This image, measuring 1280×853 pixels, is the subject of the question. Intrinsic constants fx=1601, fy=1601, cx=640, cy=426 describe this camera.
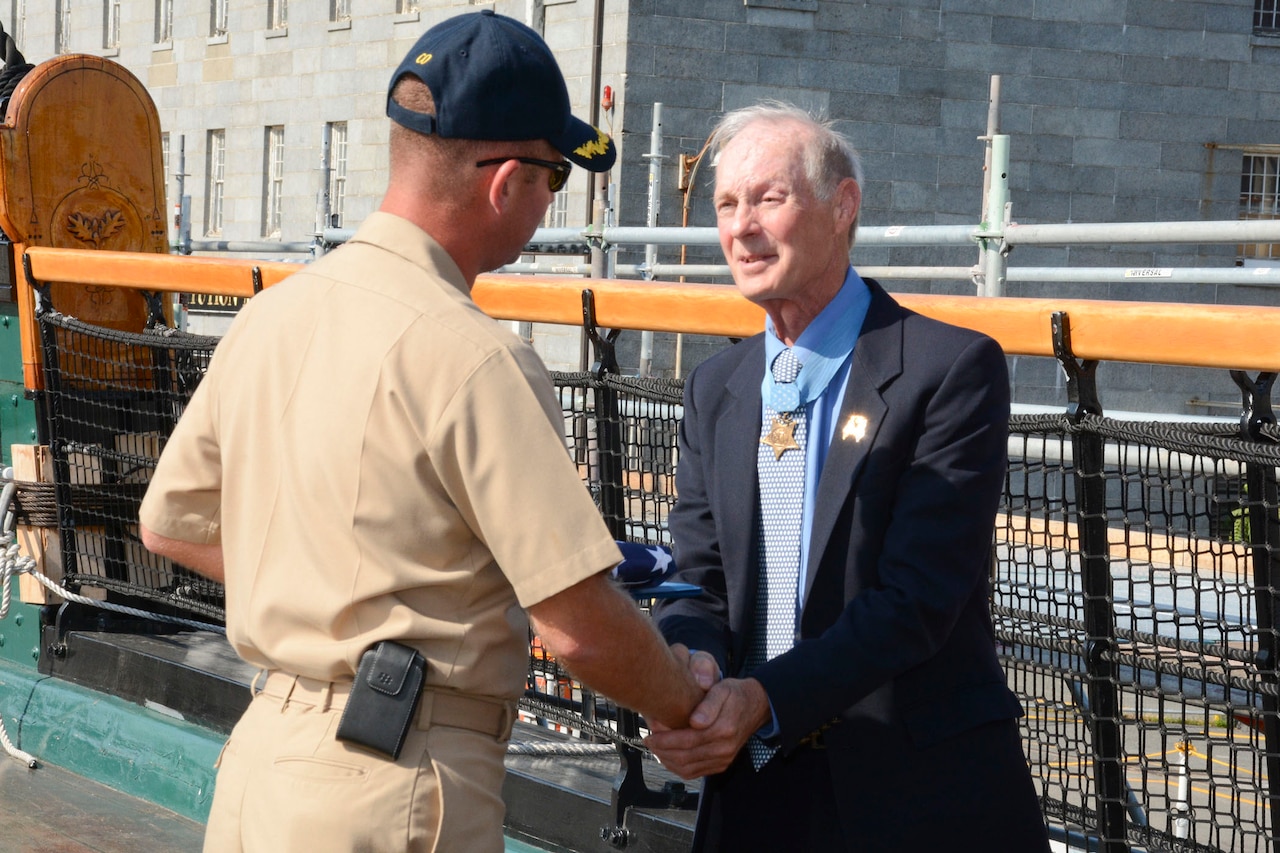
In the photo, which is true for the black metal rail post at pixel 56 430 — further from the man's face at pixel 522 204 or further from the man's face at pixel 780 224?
the man's face at pixel 522 204

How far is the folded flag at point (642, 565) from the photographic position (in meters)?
2.57

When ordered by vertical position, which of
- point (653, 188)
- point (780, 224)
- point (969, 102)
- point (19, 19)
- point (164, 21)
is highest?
point (19, 19)

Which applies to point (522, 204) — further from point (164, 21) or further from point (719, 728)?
point (164, 21)

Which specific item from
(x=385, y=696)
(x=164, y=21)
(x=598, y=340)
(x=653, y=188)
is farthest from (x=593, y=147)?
(x=164, y=21)

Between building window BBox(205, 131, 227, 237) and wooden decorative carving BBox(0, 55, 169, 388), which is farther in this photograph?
building window BBox(205, 131, 227, 237)

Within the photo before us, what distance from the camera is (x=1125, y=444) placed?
117 inches

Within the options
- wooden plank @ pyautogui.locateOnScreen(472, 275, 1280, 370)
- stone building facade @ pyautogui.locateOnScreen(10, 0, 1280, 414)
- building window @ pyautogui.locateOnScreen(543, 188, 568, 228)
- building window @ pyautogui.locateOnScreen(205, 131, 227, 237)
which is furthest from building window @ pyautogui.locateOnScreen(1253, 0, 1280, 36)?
wooden plank @ pyautogui.locateOnScreen(472, 275, 1280, 370)

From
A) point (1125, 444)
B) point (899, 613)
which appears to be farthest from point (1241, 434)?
point (899, 613)

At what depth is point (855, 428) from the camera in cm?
262

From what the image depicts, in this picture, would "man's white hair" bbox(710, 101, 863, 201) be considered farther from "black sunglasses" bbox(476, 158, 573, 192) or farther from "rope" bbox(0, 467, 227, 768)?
"rope" bbox(0, 467, 227, 768)

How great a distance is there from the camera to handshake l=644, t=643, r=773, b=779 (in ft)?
8.14

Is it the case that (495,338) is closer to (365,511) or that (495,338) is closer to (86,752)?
(365,511)

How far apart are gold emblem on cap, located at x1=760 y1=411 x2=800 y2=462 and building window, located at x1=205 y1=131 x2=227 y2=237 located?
2565cm

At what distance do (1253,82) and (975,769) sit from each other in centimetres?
2016
